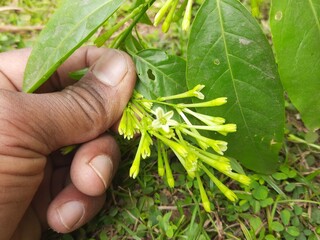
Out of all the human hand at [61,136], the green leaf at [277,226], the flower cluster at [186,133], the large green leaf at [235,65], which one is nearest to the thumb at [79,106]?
the human hand at [61,136]

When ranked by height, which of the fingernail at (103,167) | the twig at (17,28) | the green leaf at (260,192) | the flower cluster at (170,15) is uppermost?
the flower cluster at (170,15)

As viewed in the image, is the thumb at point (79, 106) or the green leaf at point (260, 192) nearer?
the thumb at point (79, 106)

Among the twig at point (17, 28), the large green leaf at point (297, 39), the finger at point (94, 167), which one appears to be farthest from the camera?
the twig at point (17, 28)

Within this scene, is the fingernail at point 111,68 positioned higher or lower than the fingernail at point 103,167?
higher

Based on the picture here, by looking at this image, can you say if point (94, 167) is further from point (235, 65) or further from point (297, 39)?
point (297, 39)

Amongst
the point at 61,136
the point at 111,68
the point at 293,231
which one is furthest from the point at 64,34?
the point at 293,231

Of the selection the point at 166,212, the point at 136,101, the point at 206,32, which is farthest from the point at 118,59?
the point at 166,212

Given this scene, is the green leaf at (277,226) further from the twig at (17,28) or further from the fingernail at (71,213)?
the twig at (17,28)

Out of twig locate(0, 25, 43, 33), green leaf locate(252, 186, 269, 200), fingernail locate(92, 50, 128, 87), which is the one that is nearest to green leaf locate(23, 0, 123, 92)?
fingernail locate(92, 50, 128, 87)
